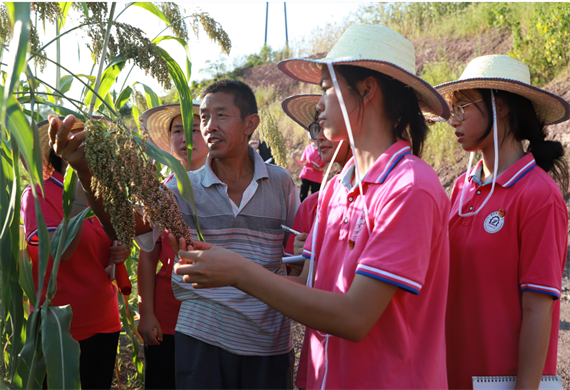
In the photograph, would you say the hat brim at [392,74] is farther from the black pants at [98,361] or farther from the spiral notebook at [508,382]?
the black pants at [98,361]

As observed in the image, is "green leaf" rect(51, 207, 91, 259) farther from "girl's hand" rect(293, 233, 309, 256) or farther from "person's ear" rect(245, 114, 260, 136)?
"person's ear" rect(245, 114, 260, 136)

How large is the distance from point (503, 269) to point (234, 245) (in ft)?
3.32

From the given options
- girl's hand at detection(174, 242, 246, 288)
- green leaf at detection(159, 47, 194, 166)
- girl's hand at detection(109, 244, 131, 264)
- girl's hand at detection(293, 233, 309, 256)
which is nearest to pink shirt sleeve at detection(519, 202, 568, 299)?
girl's hand at detection(293, 233, 309, 256)

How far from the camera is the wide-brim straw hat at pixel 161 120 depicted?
262 centimetres

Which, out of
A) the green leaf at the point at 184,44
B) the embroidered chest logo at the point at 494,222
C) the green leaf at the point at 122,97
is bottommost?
the embroidered chest logo at the point at 494,222

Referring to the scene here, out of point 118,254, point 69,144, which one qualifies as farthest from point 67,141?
point 118,254

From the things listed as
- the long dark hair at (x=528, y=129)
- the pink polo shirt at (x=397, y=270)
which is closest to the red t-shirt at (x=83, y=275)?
the pink polo shirt at (x=397, y=270)

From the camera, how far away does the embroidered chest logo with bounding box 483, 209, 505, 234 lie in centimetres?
148

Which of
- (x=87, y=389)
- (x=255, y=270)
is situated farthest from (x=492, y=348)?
(x=87, y=389)

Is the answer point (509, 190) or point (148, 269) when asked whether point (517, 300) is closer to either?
point (509, 190)

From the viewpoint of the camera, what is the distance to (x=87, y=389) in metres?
2.19

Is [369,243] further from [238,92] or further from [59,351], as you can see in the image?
[238,92]

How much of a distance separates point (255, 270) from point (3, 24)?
1.31 m

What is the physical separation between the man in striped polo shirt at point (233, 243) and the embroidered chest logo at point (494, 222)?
842 millimetres
